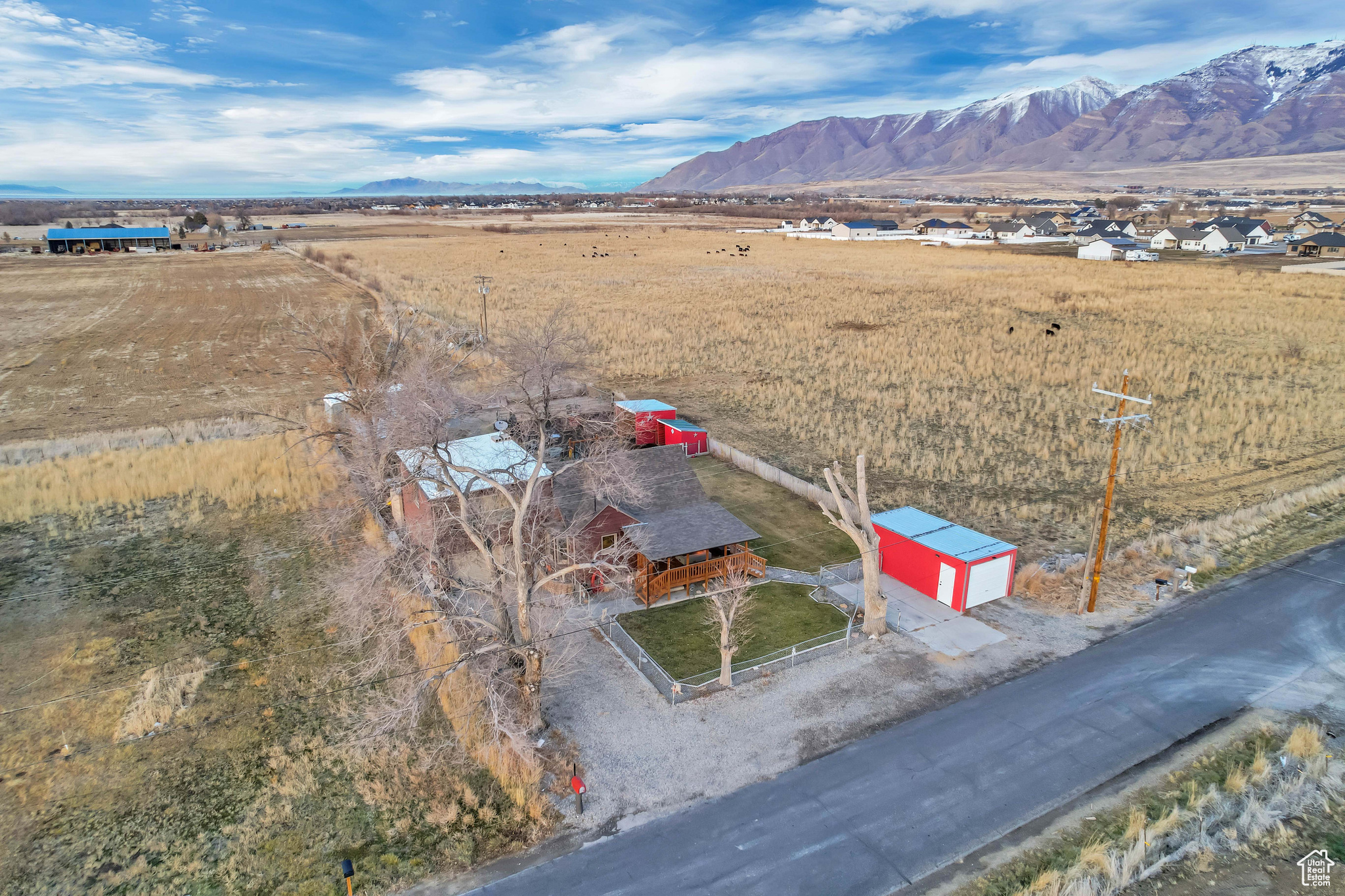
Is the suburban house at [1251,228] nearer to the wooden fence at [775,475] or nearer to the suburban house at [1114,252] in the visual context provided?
the suburban house at [1114,252]

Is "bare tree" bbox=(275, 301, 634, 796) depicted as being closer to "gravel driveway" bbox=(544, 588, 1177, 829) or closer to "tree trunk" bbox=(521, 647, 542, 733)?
"tree trunk" bbox=(521, 647, 542, 733)

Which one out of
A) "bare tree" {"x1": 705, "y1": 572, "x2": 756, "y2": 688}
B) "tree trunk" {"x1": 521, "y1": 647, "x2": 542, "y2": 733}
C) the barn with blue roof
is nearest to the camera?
"tree trunk" {"x1": 521, "y1": 647, "x2": 542, "y2": 733}

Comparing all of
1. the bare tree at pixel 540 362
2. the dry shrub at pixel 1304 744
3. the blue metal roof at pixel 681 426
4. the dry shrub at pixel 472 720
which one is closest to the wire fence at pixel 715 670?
the dry shrub at pixel 472 720

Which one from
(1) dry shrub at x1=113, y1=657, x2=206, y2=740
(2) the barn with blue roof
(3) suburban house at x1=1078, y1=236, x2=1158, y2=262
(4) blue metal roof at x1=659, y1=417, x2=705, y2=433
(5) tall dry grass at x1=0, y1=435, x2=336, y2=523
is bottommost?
(1) dry shrub at x1=113, y1=657, x2=206, y2=740

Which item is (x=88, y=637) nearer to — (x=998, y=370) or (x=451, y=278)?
(x=998, y=370)

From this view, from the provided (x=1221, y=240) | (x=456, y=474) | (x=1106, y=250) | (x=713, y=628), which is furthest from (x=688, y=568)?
(x=1221, y=240)

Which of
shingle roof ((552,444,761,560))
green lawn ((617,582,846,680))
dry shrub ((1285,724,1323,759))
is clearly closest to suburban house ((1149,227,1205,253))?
shingle roof ((552,444,761,560))

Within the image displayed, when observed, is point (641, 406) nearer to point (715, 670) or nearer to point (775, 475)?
point (775, 475)
